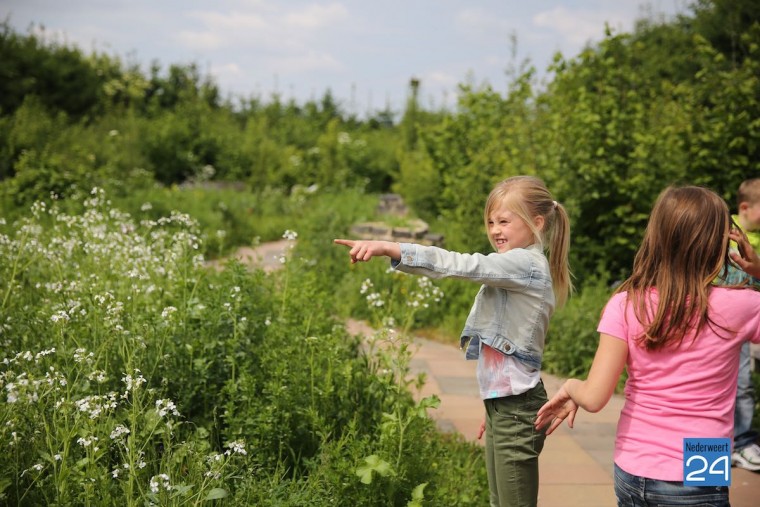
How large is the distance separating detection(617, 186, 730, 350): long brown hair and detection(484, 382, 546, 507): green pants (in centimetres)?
59

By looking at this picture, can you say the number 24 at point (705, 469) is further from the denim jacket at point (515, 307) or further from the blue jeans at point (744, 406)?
the blue jeans at point (744, 406)

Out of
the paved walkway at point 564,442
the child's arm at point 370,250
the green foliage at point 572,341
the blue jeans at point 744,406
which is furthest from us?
the green foliage at point 572,341

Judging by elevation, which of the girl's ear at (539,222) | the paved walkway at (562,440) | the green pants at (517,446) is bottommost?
the paved walkway at (562,440)

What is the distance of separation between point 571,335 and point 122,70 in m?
17.4

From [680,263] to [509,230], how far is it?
0.63m

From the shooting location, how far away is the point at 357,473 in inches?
103

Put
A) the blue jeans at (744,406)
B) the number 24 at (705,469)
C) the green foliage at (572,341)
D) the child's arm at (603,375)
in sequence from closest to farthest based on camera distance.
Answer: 1. the number 24 at (705,469)
2. the child's arm at (603,375)
3. the blue jeans at (744,406)
4. the green foliage at (572,341)

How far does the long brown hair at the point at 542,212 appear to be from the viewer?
2527 mm

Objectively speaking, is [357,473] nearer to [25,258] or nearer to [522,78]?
[25,258]

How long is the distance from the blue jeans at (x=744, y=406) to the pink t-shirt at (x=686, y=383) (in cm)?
209

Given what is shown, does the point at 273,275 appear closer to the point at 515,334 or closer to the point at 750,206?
the point at 515,334

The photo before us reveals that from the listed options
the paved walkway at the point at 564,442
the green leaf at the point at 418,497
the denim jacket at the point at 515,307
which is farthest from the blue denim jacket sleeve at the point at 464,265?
the paved walkway at the point at 564,442

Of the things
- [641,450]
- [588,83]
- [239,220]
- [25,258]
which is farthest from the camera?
[239,220]

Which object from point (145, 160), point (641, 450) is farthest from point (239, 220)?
point (641, 450)
